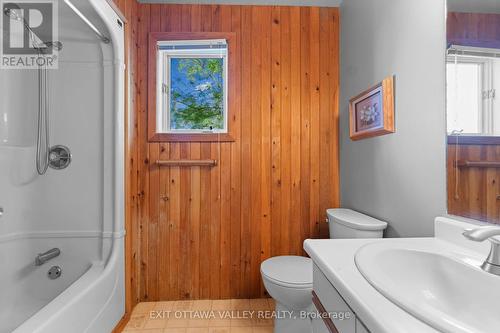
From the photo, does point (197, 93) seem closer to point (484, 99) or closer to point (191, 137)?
point (191, 137)

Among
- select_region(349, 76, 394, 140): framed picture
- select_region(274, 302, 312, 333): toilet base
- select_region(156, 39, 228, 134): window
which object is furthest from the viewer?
select_region(156, 39, 228, 134): window

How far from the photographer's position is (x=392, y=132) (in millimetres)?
1285

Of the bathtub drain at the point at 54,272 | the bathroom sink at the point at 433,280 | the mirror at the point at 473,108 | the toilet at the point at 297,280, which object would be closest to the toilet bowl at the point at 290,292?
the toilet at the point at 297,280

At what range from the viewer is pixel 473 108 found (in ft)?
2.78

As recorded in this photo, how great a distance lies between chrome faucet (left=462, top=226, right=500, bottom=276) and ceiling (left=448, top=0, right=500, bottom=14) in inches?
26.7

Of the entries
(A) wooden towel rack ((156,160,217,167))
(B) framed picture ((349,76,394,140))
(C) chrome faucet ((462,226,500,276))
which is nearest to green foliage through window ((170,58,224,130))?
(A) wooden towel rack ((156,160,217,167))

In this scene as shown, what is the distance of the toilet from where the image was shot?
4.30ft

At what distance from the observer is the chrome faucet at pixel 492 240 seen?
1.98ft

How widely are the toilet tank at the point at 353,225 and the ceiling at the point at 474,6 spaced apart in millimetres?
947

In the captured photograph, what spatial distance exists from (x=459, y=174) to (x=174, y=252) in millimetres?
1769

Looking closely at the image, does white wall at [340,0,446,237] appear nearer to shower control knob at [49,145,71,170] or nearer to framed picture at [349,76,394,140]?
framed picture at [349,76,394,140]
